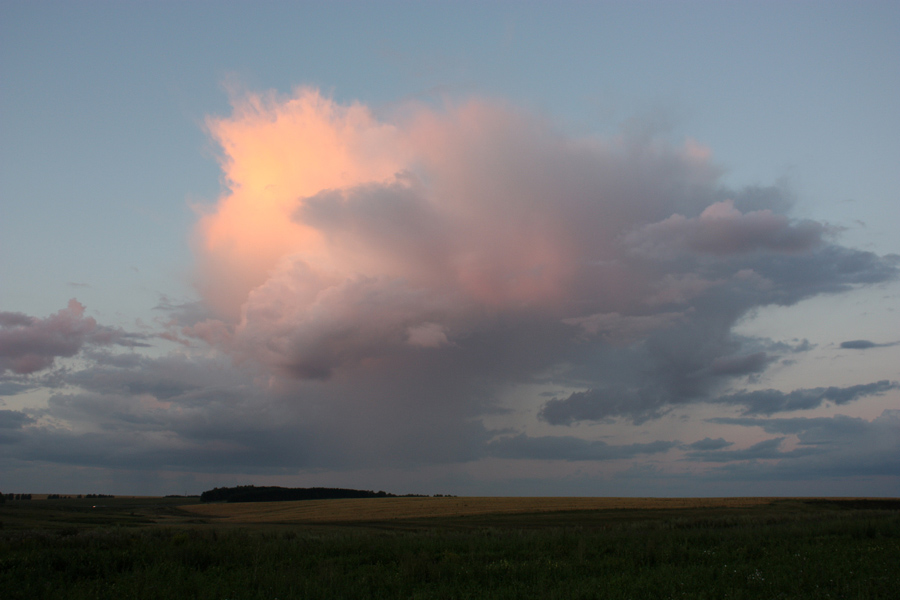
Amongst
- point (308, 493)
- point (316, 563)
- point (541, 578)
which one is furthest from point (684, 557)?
point (308, 493)

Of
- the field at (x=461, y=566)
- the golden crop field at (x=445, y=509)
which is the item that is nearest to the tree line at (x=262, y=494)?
the golden crop field at (x=445, y=509)

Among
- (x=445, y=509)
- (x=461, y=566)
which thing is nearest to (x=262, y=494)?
(x=445, y=509)

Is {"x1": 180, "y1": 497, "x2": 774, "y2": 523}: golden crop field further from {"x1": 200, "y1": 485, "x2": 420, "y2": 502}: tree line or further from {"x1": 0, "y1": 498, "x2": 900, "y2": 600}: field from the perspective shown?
{"x1": 200, "y1": 485, "x2": 420, "y2": 502}: tree line

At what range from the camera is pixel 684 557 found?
58.0 ft

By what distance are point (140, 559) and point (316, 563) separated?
579cm

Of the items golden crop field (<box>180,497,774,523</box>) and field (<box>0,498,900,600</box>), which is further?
golden crop field (<box>180,497,774,523</box>)

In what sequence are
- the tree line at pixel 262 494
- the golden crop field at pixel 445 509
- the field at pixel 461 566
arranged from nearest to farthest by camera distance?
the field at pixel 461 566 < the golden crop field at pixel 445 509 < the tree line at pixel 262 494

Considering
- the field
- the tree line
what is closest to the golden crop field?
the field

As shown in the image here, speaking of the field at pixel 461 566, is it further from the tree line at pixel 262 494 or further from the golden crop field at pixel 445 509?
the tree line at pixel 262 494

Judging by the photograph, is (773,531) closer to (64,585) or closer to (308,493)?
(64,585)

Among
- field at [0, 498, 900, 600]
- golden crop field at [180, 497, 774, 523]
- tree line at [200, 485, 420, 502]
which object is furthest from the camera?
tree line at [200, 485, 420, 502]

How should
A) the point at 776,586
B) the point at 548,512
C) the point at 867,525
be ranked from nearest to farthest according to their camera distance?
1. the point at 776,586
2. the point at 867,525
3. the point at 548,512

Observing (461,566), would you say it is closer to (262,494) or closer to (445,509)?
(445,509)

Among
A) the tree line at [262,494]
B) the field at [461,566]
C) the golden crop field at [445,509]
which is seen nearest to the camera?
the field at [461,566]
